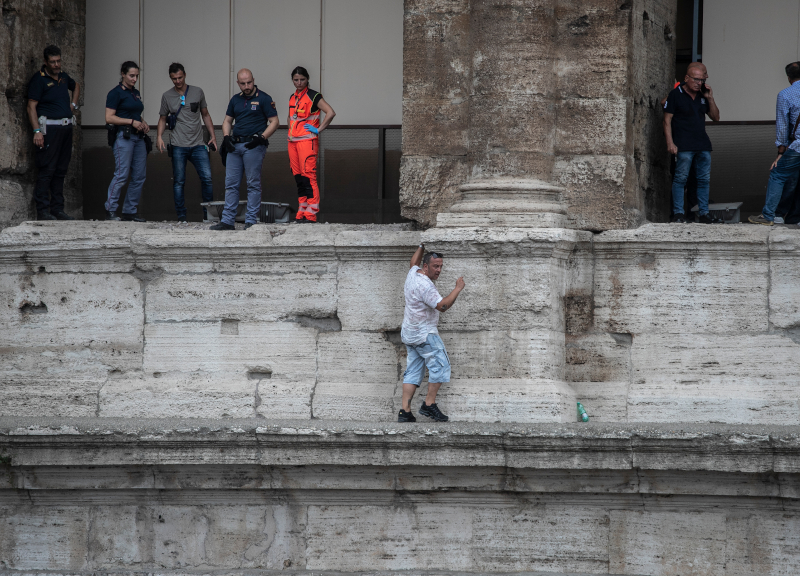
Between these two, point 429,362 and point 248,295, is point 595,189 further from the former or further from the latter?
point 248,295

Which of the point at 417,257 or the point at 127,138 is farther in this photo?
the point at 127,138

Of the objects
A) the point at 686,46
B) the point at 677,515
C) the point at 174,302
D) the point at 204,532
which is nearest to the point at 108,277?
the point at 174,302

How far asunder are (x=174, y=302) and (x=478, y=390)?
2.43 meters

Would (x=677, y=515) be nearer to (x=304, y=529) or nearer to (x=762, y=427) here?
(x=762, y=427)

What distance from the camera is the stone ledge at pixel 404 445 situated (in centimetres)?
621

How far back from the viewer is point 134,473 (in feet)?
22.3

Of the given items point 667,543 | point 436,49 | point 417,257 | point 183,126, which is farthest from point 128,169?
point 667,543

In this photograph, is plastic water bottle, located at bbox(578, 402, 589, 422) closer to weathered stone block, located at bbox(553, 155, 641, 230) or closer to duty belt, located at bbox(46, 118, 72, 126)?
weathered stone block, located at bbox(553, 155, 641, 230)

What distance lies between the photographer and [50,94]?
8.75 m

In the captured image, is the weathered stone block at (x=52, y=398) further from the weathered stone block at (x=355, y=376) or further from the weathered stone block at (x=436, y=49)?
the weathered stone block at (x=436, y=49)

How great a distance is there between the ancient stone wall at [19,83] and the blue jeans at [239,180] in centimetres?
190

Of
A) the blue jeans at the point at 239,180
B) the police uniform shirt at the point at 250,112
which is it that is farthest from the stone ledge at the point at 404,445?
the police uniform shirt at the point at 250,112

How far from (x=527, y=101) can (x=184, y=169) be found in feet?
10.7

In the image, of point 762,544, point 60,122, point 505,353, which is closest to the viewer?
point 762,544
